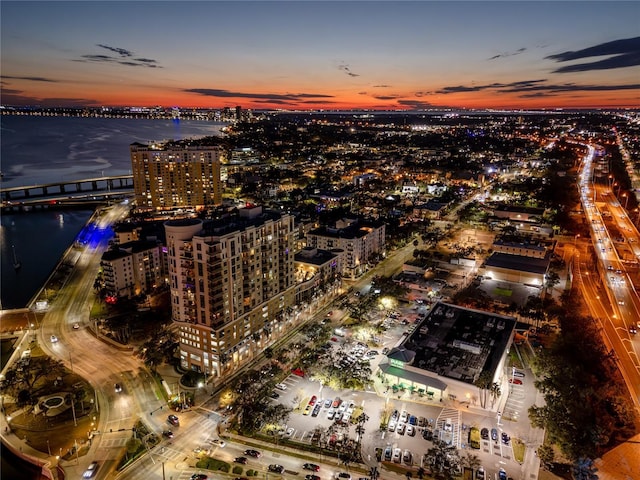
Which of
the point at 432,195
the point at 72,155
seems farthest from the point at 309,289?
the point at 72,155

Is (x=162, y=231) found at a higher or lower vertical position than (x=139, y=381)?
higher

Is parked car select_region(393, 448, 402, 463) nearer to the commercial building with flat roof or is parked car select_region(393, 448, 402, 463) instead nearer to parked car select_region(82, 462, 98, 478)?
the commercial building with flat roof

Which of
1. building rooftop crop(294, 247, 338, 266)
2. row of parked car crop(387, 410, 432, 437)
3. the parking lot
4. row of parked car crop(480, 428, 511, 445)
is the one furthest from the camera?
building rooftop crop(294, 247, 338, 266)

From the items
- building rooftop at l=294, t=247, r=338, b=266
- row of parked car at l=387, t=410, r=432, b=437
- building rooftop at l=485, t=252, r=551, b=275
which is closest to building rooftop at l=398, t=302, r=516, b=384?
row of parked car at l=387, t=410, r=432, b=437

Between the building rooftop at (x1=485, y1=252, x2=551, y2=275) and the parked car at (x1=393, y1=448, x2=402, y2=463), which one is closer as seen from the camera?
the parked car at (x1=393, y1=448, x2=402, y2=463)

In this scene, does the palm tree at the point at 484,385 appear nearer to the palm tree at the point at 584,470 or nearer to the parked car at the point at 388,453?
the palm tree at the point at 584,470

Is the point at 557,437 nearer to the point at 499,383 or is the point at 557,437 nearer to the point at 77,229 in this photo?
the point at 499,383

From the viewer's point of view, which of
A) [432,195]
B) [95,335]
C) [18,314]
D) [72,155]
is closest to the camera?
[95,335]
